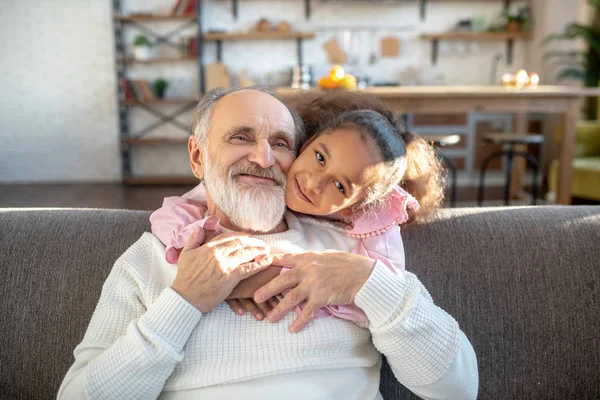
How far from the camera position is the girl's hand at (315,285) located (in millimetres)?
1020

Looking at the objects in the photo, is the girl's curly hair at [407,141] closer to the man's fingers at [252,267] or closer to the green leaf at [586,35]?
the man's fingers at [252,267]

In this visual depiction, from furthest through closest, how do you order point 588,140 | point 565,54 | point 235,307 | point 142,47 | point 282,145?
1. point 142,47
2. point 565,54
3. point 588,140
4. point 282,145
5. point 235,307

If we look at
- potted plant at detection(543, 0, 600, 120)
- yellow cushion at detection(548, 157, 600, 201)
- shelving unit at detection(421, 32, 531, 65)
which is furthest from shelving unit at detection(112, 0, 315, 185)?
yellow cushion at detection(548, 157, 600, 201)

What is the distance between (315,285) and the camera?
3.35 feet

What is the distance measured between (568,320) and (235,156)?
84 cm

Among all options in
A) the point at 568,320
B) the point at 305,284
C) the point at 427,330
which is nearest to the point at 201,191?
the point at 305,284

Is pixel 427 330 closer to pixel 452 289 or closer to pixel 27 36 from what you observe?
pixel 452 289

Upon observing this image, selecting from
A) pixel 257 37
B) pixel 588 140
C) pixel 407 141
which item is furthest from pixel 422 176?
pixel 257 37

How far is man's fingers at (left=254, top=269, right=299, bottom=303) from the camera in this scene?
3.38 ft

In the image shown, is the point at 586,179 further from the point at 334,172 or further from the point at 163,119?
the point at 163,119

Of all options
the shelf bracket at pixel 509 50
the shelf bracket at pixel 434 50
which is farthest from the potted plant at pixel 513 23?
the shelf bracket at pixel 434 50

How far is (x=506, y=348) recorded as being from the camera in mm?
1257

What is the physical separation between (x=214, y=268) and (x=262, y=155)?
239 millimetres

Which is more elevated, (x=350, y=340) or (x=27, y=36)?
(x=27, y=36)
